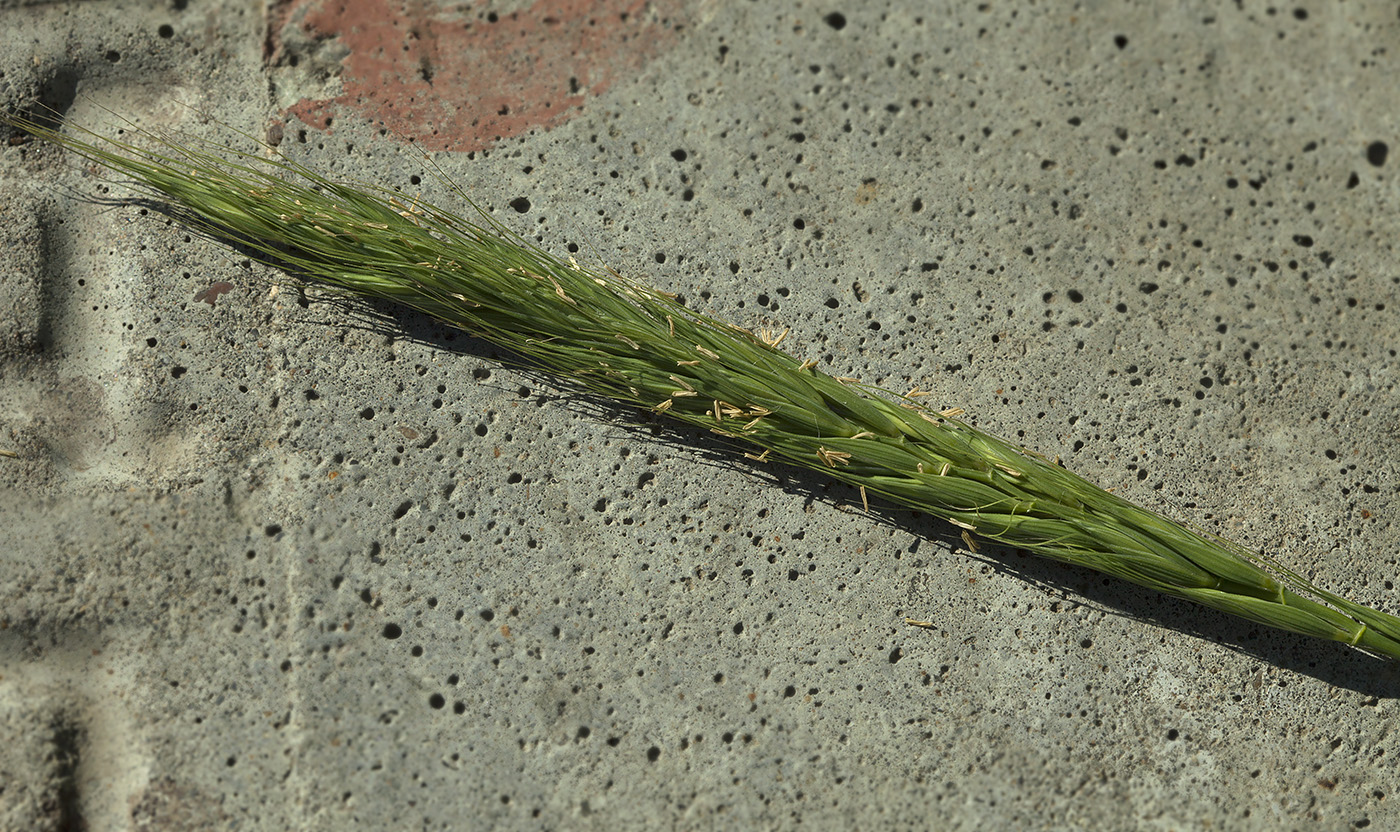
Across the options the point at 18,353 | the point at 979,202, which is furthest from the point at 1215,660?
the point at 18,353

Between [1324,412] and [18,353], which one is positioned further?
[1324,412]

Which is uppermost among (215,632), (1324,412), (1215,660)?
(1324,412)

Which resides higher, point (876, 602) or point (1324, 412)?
point (1324, 412)

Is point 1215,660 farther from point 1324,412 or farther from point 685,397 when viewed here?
point 685,397

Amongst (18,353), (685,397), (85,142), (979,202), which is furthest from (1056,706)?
(85,142)
